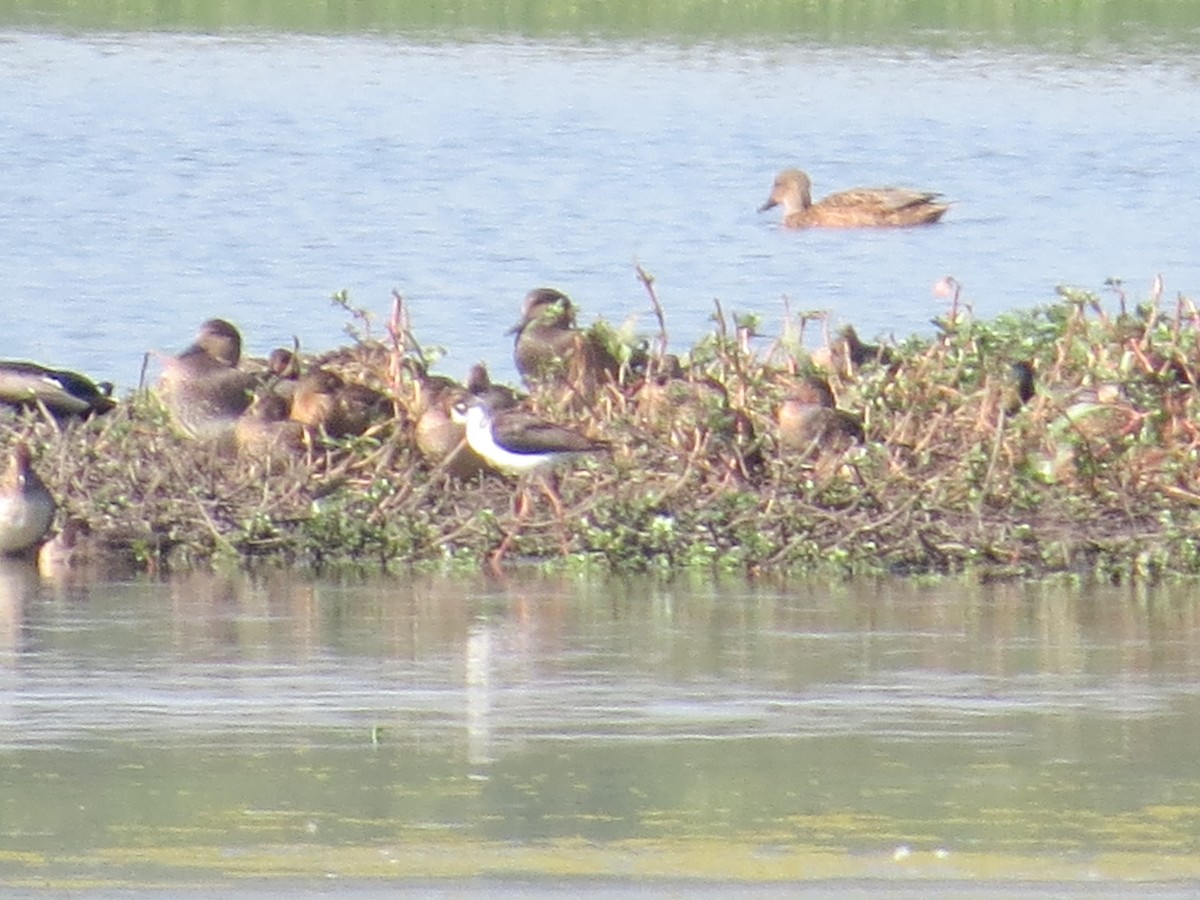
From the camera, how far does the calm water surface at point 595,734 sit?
23.1ft

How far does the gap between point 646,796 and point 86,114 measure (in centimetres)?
3189

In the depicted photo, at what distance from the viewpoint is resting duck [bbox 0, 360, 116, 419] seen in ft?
41.8

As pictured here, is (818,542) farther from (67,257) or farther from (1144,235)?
(1144,235)

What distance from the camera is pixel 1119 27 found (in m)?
52.8

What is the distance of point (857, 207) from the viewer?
2883cm

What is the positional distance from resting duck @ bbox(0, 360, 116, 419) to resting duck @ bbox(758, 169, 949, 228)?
16.1 metres

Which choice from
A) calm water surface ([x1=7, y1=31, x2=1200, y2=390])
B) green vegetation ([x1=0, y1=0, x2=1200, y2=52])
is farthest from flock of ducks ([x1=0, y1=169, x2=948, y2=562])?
green vegetation ([x1=0, y1=0, x2=1200, y2=52])

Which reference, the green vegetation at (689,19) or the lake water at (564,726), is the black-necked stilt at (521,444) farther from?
the green vegetation at (689,19)

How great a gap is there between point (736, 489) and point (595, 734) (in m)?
3.13

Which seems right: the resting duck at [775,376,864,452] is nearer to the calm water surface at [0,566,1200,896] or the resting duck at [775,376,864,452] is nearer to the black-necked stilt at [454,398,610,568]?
the black-necked stilt at [454,398,610,568]

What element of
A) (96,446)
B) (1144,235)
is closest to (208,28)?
(1144,235)

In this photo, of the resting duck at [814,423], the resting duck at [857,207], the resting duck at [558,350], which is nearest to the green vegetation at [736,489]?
the resting duck at [814,423]

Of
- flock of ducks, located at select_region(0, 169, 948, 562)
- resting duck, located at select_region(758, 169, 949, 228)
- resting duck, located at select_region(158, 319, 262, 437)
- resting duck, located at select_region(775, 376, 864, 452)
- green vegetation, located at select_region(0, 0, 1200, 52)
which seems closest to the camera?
flock of ducks, located at select_region(0, 169, 948, 562)

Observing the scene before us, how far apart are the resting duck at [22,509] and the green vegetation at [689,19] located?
132 ft
